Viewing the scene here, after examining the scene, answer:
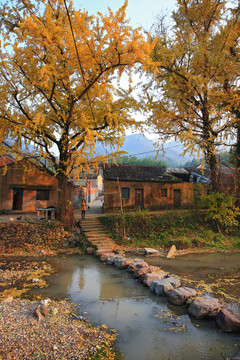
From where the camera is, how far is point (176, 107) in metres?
14.9

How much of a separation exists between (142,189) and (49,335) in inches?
670

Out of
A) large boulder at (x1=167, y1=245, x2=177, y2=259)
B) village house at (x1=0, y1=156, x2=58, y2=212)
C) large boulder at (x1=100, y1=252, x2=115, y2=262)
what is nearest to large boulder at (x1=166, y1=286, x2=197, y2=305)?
large boulder at (x1=100, y1=252, x2=115, y2=262)

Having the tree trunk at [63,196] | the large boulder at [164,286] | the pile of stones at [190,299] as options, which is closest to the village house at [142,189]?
the tree trunk at [63,196]

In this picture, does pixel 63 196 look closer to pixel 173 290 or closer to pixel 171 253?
pixel 171 253

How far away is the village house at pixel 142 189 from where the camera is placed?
19266mm

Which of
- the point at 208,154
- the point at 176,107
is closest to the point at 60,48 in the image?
the point at 176,107

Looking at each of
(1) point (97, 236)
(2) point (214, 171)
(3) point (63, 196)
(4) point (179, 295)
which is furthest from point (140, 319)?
(2) point (214, 171)

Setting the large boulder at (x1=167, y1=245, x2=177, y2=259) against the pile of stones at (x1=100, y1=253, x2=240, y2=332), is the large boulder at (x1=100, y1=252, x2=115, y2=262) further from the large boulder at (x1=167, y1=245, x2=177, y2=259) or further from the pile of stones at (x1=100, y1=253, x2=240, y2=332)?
the large boulder at (x1=167, y1=245, x2=177, y2=259)

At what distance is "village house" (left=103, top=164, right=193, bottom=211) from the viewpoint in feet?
63.2

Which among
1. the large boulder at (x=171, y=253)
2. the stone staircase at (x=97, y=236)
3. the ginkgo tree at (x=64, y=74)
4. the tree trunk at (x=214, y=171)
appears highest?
the ginkgo tree at (x=64, y=74)

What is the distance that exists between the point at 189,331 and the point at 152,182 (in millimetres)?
16608

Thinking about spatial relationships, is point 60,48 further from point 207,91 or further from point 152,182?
point 152,182

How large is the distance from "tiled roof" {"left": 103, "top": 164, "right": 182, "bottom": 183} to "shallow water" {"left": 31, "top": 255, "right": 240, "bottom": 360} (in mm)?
12146

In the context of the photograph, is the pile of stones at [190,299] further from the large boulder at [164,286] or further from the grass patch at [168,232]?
the grass patch at [168,232]
